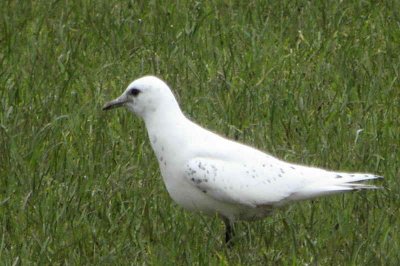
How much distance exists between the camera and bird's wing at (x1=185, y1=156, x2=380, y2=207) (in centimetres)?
727

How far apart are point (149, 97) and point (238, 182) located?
26.5 inches

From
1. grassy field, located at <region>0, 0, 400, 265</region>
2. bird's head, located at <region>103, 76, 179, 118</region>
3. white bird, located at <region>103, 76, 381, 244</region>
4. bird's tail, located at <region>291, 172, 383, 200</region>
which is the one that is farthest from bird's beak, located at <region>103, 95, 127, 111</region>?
bird's tail, located at <region>291, 172, 383, 200</region>

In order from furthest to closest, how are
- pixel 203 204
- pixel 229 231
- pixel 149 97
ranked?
pixel 149 97
pixel 229 231
pixel 203 204

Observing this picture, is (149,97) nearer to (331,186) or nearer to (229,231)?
(229,231)

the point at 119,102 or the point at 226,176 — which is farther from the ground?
the point at 119,102

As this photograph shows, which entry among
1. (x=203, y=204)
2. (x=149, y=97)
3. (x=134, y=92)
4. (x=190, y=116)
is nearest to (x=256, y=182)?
(x=203, y=204)

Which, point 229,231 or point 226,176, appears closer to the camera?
point 226,176

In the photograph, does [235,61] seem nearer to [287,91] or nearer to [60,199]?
[287,91]

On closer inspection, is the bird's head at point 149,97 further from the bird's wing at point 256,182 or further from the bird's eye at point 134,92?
the bird's wing at point 256,182

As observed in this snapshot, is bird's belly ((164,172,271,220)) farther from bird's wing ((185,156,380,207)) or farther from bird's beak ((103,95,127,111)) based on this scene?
bird's beak ((103,95,127,111))

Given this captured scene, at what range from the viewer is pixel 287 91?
9.64m

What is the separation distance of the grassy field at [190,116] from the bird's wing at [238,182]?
24 centimetres

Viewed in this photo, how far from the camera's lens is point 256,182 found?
289 inches

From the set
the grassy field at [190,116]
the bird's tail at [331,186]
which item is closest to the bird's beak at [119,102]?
the grassy field at [190,116]
